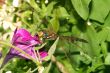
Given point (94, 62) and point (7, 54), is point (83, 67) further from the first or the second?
point (7, 54)

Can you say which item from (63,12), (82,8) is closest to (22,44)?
(82,8)

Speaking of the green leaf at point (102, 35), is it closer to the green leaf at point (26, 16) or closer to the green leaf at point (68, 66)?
the green leaf at point (68, 66)

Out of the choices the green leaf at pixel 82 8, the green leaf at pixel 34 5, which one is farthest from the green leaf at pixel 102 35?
the green leaf at pixel 34 5

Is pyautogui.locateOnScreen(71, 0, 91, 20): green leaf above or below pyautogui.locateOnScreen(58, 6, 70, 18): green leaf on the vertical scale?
above

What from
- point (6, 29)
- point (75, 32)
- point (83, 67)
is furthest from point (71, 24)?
point (6, 29)

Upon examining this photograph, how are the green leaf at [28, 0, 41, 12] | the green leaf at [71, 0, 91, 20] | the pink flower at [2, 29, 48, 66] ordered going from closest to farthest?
the pink flower at [2, 29, 48, 66]
the green leaf at [71, 0, 91, 20]
the green leaf at [28, 0, 41, 12]

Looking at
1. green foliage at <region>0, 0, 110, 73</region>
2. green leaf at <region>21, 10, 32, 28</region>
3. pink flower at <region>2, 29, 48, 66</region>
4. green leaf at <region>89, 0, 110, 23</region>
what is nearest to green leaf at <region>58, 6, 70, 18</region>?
green foliage at <region>0, 0, 110, 73</region>

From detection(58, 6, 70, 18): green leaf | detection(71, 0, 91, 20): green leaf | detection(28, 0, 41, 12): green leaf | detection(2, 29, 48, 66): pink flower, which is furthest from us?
detection(28, 0, 41, 12): green leaf

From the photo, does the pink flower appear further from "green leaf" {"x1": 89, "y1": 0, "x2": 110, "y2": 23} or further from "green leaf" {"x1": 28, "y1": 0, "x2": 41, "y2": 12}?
"green leaf" {"x1": 28, "y1": 0, "x2": 41, "y2": 12}

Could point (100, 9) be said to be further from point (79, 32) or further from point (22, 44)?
point (22, 44)
